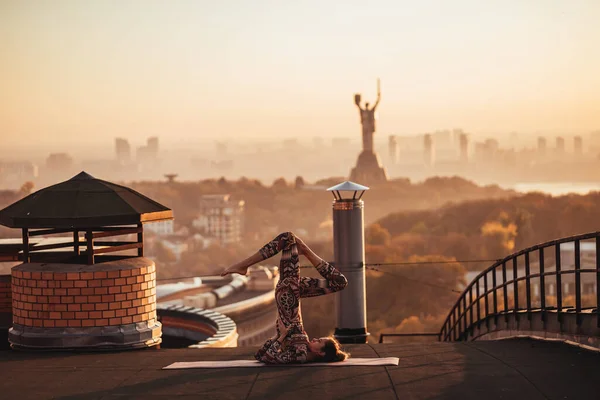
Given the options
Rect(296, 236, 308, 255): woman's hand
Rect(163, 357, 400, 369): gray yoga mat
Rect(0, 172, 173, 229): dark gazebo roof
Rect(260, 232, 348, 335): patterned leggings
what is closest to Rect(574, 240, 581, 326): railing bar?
Rect(163, 357, 400, 369): gray yoga mat

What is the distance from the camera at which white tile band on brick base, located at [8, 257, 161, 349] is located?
1203 cm

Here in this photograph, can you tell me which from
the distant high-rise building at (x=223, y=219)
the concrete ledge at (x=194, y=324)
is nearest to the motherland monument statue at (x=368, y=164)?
the distant high-rise building at (x=223, y=219)

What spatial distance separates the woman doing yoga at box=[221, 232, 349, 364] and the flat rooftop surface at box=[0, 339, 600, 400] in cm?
28

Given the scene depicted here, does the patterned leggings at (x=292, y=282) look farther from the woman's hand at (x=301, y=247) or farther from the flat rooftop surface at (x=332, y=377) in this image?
the flat rooftop surface at (x=332, y=377)

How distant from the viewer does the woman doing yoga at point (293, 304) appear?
10008 millimetres

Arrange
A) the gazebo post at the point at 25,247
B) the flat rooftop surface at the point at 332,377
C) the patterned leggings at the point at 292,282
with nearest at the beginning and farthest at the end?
1. the flat rooftop surface at the point at 332,377
2. the patterned leggings at the point at 292,282
3. the gazebo post at the point at 25,247

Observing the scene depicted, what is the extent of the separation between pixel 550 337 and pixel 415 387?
13.6 feet

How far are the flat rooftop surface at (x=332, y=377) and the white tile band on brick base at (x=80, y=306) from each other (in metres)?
0.77

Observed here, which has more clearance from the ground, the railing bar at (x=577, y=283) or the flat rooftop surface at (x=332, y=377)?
the railing bar at (x=577, y=283)

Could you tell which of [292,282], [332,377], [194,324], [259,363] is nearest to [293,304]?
[292,282]

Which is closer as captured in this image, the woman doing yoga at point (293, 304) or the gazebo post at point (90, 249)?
the woman doing yoga at point (293, 304)

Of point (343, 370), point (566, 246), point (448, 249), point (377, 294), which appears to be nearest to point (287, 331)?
point (343, 370)

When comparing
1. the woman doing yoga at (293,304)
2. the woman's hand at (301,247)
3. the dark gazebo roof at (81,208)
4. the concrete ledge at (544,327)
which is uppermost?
the dark gazebo roof at (81,208)

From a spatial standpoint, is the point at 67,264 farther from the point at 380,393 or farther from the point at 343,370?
the point at 380,393
